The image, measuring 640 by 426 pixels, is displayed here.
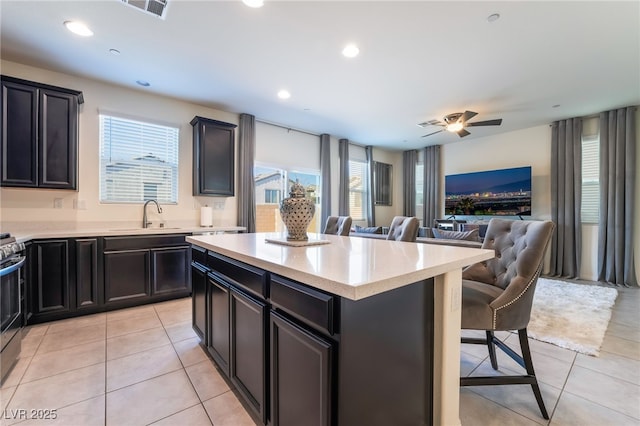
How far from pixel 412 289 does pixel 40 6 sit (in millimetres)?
3482

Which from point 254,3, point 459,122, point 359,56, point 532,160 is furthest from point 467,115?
point 254,3

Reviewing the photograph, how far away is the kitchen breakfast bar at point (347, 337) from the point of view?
0.93m

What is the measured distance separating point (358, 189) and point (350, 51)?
425 centimetres

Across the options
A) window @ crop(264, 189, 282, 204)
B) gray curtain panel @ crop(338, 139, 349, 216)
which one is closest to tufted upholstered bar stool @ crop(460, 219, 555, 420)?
window @ crop(264, 189, 282, 204)

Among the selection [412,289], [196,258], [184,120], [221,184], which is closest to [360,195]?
[221,184]

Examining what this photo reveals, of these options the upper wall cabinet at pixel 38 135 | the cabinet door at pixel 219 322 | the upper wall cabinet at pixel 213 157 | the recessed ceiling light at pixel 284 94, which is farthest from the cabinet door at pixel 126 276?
the recessed ceiling light at pixel 284 94

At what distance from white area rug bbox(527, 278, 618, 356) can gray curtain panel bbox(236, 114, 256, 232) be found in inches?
156

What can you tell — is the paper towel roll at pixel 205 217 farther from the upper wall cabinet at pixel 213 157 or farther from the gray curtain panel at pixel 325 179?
the gray curtain panel at pixel 325 179

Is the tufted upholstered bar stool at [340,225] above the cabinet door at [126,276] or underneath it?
above

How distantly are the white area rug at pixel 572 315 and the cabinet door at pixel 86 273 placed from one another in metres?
4.51

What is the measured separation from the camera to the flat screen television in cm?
531

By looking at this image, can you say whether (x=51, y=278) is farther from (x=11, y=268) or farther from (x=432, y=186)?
(x=432, y=186)

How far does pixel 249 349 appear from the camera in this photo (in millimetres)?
1438

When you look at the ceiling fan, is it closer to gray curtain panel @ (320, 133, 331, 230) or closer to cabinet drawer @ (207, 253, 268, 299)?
gray curtain panel @ (320, 133, 331, 230)
